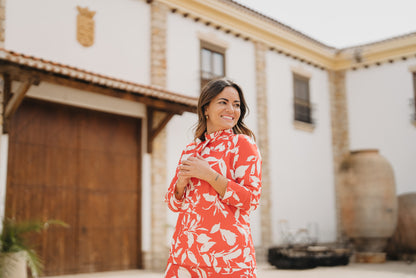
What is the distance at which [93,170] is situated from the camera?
983 cm

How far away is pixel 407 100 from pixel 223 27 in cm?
630

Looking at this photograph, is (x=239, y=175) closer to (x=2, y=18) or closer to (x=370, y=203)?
(x=2, y=18)

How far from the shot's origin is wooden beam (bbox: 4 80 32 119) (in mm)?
7856

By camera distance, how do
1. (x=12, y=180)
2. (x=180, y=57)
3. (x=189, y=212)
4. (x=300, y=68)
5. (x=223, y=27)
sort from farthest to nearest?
1. (x=300, y=68)
2. (x=223, y=27)
3. (x=180, y=57)
4. (x=12, y=180)
5. (x=189, y=212)

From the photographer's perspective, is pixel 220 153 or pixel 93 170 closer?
pixel 220 153

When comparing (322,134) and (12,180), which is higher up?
(322,134)

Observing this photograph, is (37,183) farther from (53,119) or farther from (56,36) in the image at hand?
(56,36)

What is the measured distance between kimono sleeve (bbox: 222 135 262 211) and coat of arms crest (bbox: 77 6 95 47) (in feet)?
27.4

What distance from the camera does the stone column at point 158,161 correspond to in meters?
→ 10.4

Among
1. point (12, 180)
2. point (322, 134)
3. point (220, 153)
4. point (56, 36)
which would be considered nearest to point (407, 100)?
point (322, 134)

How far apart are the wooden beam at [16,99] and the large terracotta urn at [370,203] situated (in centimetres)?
827

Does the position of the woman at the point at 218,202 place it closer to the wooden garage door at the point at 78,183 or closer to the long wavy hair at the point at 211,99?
the long wavy hair at the point at 211,99

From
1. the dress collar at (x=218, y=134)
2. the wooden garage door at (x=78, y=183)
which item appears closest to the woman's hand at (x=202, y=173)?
the dress collar at (x=218, y=134)

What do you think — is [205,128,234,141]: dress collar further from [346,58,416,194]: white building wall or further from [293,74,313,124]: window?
[346,58,416,194]: white building wall
